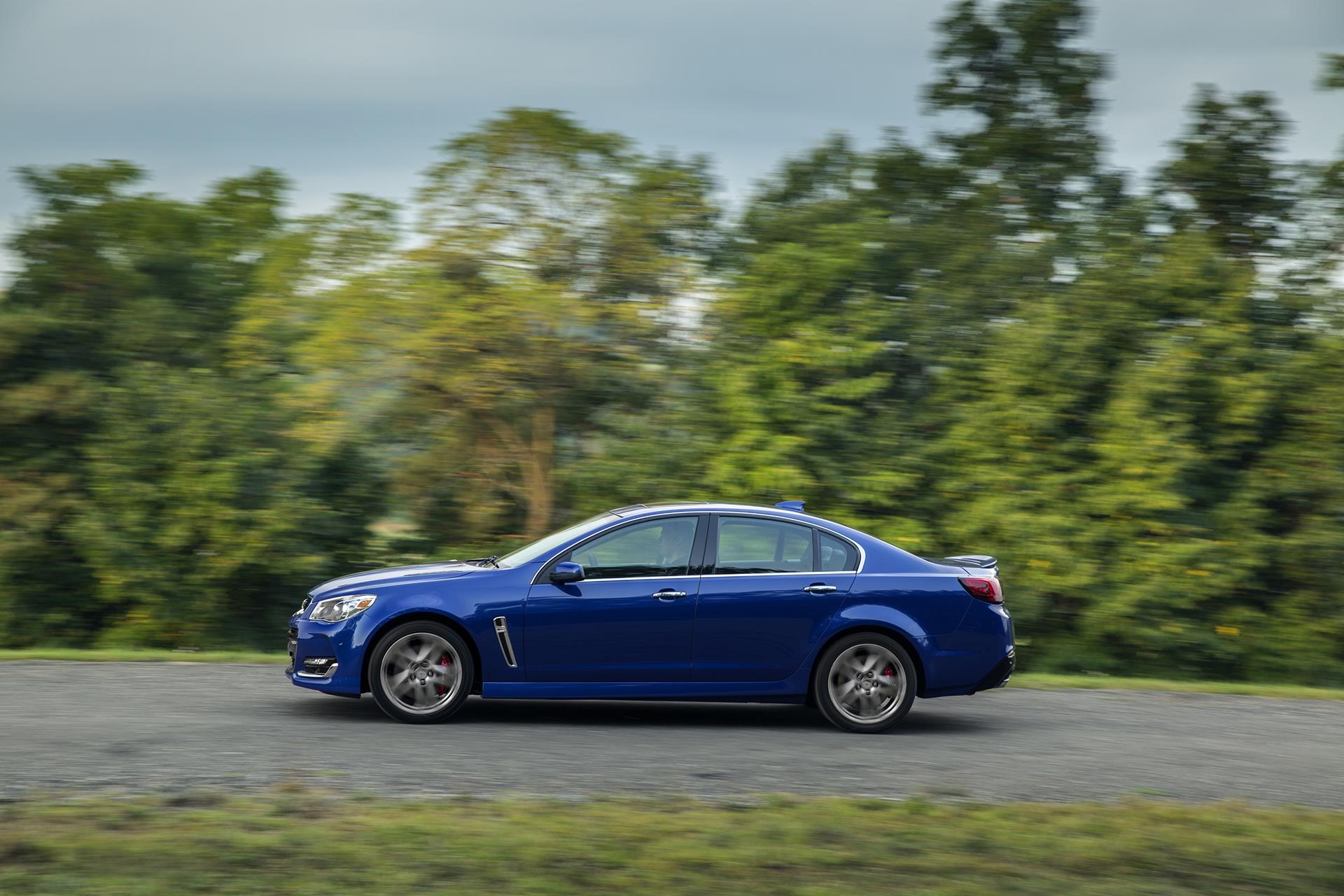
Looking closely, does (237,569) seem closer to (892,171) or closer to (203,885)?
(892,171)

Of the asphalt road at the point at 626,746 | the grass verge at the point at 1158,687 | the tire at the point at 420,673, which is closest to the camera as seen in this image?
the asphalt road at the point at 626,746

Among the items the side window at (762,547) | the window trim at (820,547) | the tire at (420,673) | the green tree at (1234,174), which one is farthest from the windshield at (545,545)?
the green tree at (1234,174)

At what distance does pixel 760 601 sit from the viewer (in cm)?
912

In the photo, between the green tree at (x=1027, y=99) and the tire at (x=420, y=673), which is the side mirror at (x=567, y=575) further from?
the green tree at (x=1027, y=99)

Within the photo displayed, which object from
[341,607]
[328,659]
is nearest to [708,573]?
[341,607]

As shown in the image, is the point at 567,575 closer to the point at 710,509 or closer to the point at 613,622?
the point at 613,622

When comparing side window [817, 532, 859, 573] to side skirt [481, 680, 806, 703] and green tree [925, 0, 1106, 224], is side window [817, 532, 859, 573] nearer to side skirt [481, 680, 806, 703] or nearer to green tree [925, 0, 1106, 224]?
side skirt [481, 680, 806, 703]

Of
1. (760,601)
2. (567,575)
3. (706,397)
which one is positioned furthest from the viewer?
(706,397)

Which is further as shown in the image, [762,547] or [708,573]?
[762,547]

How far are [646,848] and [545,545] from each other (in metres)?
3.81

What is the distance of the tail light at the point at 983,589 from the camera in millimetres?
9367

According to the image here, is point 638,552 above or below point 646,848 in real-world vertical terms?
above

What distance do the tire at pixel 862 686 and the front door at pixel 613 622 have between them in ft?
3.23

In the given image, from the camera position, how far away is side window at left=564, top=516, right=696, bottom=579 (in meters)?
9.16
